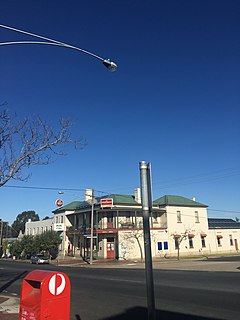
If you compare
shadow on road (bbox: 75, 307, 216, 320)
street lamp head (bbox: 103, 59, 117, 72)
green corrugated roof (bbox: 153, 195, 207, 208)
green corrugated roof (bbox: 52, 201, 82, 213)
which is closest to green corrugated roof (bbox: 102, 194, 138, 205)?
green corrugated roof (bbox: 153, 195, 207, 208)

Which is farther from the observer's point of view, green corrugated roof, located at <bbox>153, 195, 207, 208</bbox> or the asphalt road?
green corrugated roof, located at <bbox>153, 195, 207, 208</bbox>

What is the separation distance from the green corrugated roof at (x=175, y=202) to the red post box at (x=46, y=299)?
47.3m

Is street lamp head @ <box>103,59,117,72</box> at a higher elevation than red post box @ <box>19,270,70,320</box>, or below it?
higher

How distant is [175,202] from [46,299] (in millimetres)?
49541

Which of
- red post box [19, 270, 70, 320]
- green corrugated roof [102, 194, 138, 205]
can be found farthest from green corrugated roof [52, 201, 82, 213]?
red post box [19, 270, 70, 320]

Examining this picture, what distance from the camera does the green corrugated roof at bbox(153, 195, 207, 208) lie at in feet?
171

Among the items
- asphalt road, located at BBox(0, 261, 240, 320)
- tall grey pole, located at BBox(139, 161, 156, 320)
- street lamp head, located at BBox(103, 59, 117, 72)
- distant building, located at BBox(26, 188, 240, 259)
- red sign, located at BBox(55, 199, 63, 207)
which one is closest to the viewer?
tall grey pole, located at BBox(139, 161, 156, 320)

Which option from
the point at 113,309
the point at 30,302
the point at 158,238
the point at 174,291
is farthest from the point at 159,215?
the point at 30,302

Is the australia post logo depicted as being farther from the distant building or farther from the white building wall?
the white building wall

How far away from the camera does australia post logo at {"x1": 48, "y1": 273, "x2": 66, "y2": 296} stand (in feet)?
15.7

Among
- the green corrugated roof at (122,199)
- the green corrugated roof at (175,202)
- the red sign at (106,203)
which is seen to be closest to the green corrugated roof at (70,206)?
the green corrugated roof at (122,199)

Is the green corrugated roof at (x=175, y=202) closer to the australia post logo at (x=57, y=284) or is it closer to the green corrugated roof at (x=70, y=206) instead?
the green corrugated roof at (x=70, y=206)

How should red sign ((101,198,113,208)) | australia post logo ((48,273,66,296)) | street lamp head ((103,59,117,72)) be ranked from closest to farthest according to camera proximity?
1. australia post logo ((48,273,66,296))
2. street lamp head ((103,59,117,72))
3. red sign ((101,198,113,208))

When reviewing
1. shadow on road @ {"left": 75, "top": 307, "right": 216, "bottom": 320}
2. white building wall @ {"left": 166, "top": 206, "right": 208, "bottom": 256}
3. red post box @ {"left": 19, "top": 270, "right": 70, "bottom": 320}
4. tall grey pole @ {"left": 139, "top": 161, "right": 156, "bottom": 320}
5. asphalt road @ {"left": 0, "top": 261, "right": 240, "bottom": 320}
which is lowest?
shadow on road @ {"left": 75, "top": 307, "right": 216, "bottom": 320}
